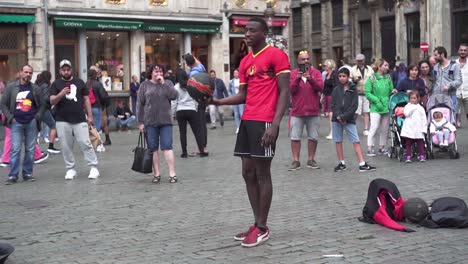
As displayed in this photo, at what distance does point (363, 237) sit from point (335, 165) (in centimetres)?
564

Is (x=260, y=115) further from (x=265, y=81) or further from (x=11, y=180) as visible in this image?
(x=11, y=180)

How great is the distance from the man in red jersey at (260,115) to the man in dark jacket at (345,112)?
489cm

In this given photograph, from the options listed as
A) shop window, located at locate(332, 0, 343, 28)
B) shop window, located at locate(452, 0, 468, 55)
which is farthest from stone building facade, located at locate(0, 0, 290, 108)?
shop window, located at locate(332, 0, 343, 28)

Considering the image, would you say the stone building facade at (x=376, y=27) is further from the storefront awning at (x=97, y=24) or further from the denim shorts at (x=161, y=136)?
the denim shorts at (x=161, y=136)

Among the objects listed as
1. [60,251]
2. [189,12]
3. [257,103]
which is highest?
[189,12]

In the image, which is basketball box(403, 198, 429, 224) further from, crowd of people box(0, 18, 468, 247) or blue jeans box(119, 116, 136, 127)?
blue jeans box(119, 116, 136, 127)

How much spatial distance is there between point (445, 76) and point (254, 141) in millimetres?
9512

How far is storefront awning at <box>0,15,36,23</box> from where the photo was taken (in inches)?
967

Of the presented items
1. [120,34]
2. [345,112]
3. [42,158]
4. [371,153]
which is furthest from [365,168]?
[120,34]

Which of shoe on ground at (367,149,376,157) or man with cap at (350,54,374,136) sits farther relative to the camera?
man with cap at (350,54,374,136)

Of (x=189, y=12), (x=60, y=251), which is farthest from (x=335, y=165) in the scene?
(x=189, y=12)

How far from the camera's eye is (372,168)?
38.4ft

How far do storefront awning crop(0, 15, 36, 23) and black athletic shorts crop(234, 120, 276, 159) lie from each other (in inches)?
783

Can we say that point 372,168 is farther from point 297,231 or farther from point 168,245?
point 168,245
